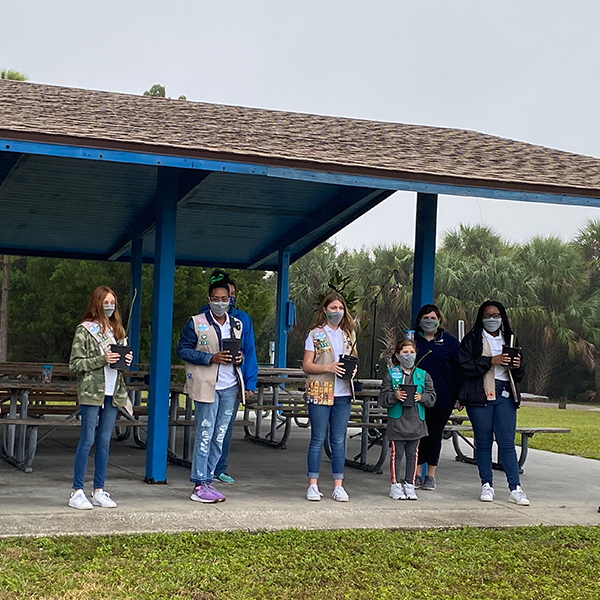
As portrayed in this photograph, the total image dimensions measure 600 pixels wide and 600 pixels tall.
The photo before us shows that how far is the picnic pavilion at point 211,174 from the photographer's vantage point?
7434 millimetres

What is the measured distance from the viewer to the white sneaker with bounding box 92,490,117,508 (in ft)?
23.0

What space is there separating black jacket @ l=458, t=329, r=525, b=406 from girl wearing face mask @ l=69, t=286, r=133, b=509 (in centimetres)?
297

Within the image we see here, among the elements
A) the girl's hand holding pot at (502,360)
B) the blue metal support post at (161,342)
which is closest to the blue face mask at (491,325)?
the girl's hand holding pot at (502,360)

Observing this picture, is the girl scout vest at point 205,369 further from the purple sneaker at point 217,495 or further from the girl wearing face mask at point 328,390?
the purple sneaker at point 217,495

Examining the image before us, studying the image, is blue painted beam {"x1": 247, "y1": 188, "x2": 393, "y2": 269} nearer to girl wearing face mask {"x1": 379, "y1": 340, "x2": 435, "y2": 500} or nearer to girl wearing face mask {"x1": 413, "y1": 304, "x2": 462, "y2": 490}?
girl wearing face mask {"x1": 413, "y1": 304, "x2": 462, "y2": 490}

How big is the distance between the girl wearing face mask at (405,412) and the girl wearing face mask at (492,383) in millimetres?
385

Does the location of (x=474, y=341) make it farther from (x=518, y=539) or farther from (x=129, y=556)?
(x=129, y=556)

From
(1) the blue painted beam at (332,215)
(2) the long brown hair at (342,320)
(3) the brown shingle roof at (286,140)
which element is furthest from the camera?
(1) the blue painted beam at (332,215)

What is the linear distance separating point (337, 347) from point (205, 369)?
1162 millimetres

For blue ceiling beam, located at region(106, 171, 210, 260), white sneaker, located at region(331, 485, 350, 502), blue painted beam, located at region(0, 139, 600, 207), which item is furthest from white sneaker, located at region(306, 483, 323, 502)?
blue ceiling beam, located at region(106, 171, 210, 260)

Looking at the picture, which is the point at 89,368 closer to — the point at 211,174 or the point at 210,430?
the point at 210,430

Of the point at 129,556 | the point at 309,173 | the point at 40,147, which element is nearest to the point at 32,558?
the point at 129,556

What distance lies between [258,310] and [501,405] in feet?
75.1

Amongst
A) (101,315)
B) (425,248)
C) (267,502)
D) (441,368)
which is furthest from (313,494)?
(425,248)
